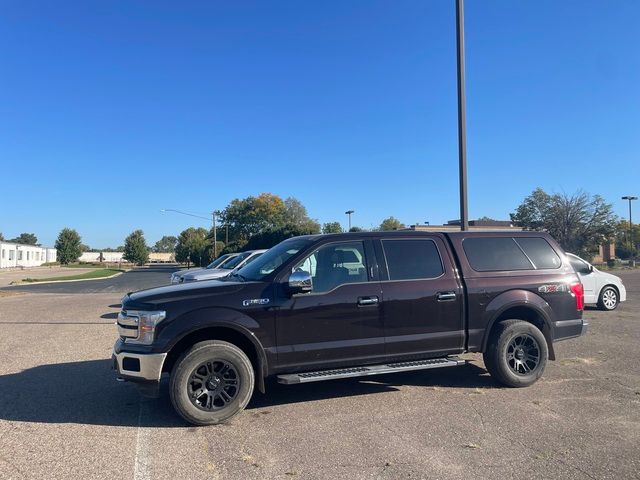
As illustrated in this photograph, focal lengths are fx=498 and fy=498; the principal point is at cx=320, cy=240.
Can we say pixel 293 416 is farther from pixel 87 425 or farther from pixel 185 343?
pixel 87 425

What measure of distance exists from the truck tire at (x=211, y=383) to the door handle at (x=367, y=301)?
1.41m

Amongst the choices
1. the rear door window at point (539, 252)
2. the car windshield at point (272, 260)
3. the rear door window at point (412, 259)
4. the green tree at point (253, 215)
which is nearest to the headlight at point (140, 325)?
the car windshield at point (272, 260)

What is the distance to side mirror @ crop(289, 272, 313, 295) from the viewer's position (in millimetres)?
5285

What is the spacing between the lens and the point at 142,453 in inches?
171

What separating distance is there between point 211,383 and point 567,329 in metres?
4.70

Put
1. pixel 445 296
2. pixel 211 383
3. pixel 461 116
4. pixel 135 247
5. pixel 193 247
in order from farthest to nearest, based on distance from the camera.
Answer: pixel 135 247, pixel 193 247, pixel 461 116, pixel 445 296, pixel 211 383

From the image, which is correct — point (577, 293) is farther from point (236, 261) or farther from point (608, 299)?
point (236, 261)

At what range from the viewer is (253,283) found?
5.48m

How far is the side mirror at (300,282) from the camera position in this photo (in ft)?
17.3

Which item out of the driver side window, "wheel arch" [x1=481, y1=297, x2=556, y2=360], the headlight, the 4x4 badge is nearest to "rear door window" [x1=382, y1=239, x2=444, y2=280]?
the driver side window

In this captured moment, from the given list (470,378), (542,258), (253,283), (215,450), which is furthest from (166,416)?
(542,258)

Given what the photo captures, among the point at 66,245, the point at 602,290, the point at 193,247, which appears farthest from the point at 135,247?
the point at 602,290

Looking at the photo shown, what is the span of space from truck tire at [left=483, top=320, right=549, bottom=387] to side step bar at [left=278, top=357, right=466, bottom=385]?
1.95 ft

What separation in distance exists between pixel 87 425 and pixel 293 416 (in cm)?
210
